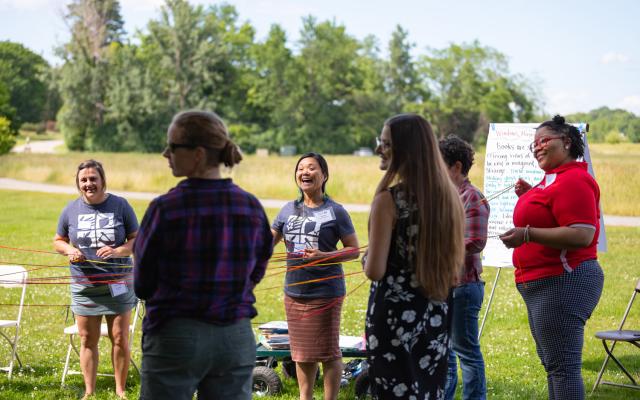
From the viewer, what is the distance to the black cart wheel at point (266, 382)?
582 centimetres

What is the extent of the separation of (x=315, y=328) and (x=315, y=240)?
58 centimetres

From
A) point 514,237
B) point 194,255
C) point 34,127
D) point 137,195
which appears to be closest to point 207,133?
point 194,255

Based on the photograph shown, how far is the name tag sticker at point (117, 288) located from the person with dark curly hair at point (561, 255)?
287cm

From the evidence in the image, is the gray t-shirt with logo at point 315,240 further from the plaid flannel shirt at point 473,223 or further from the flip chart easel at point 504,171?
the flip chart easel at point 504,171

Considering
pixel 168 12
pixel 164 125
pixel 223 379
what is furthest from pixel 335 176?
pixel 168 12

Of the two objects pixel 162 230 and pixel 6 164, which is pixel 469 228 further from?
pixel 6 164

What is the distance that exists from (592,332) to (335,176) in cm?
1801


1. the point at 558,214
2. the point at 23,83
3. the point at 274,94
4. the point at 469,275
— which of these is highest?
the point at 23,83

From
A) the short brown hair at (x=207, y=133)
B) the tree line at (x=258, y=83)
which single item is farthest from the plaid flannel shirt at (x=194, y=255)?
the tree line at (x=258, y=83)

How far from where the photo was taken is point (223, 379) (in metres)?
2.95

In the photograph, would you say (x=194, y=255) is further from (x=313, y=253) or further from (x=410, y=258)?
(x=313, y=253)

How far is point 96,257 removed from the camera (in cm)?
540

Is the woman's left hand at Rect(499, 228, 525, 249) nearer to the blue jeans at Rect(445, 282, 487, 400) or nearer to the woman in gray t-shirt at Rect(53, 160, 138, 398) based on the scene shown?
the blue jeans at Rect(445, 282, 487, 400)

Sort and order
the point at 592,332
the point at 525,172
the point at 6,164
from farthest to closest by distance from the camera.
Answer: the point at 6,164, the point at 592,332, the point at 525,172
